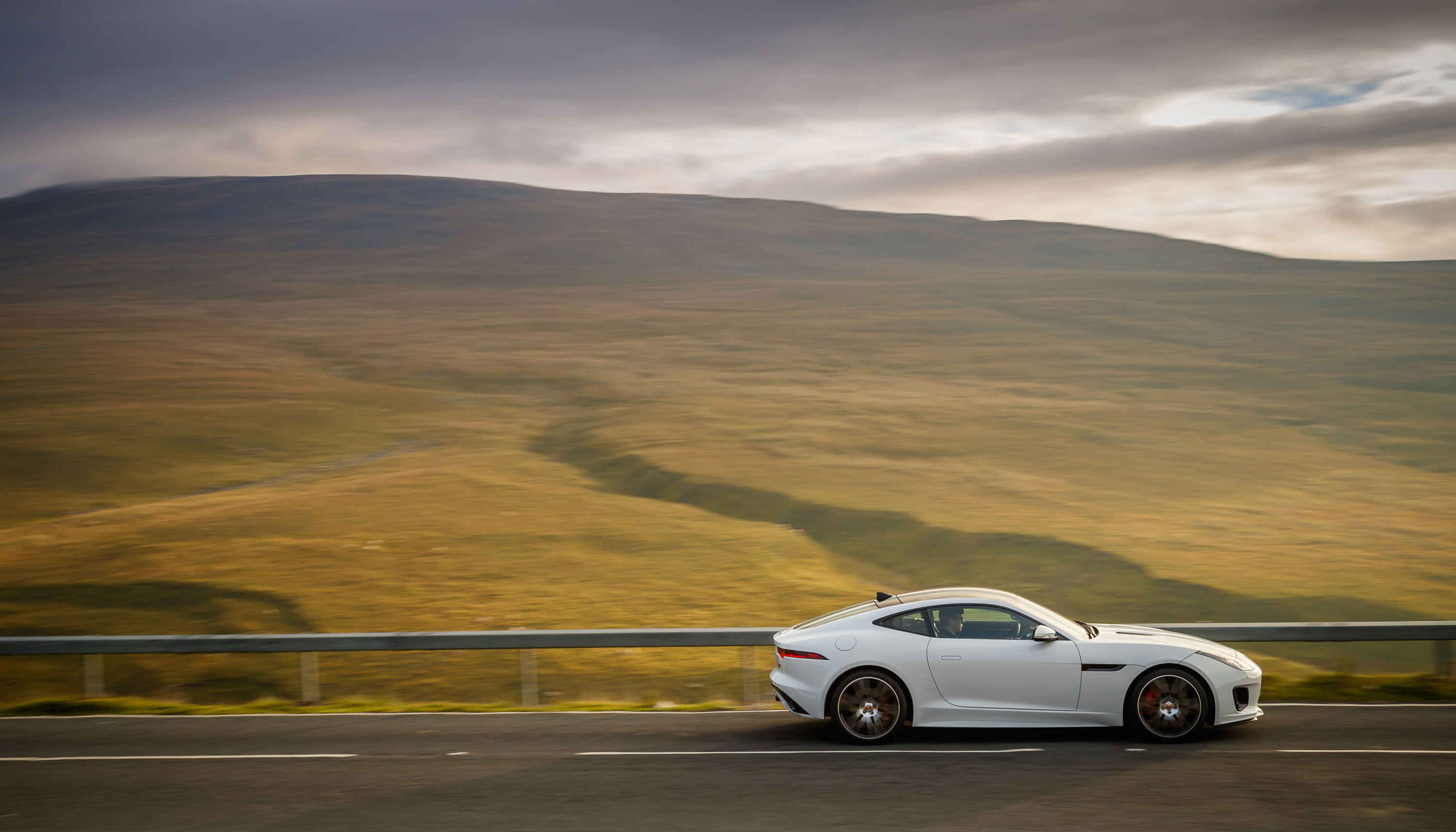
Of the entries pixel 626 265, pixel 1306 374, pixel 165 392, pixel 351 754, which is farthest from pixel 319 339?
pixel 351 754

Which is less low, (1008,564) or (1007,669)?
(1008,564)

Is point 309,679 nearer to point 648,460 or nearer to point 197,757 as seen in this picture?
point 197,757

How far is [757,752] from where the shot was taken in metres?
9.64

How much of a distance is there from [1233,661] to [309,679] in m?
10.0

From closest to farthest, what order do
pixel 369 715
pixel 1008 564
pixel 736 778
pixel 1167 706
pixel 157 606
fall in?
pixel 736 778, pixel 1167 706, pixel 369 715, pixel 157 606, pixel 1008 564

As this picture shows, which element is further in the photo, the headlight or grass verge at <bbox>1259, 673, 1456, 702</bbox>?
grass verge at <bbox>1259, 673, 1456, 702</bbox>

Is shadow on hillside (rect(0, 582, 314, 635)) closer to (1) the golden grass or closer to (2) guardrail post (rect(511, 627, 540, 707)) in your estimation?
(1) the golden grass

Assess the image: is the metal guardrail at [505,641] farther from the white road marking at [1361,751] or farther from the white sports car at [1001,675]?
the white road marking at [1361,751]

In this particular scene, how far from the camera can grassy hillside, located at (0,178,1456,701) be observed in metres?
18.2

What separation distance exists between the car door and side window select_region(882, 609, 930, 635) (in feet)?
0.36

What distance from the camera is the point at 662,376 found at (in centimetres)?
4334

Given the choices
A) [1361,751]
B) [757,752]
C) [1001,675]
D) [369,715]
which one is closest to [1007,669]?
[1001,675]

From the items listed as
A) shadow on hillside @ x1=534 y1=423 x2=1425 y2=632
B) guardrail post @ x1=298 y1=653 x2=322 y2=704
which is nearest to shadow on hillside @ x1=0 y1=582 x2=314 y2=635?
guardrail post @ x1=298 y1=653 x2=322 y2=704

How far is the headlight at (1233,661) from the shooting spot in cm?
952
